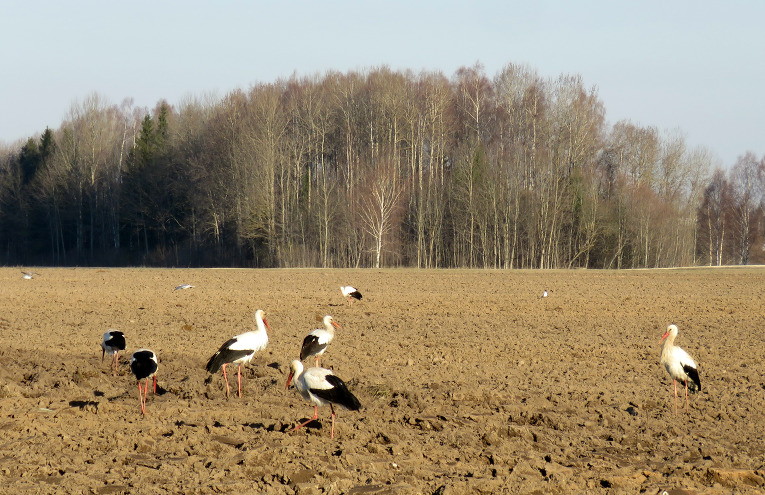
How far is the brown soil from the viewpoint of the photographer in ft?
23.7

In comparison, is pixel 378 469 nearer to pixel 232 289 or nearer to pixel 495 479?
pixel 495 479

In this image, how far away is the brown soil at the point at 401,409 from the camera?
7234 millimetres

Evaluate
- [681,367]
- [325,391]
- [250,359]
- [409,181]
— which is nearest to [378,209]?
[409,181]

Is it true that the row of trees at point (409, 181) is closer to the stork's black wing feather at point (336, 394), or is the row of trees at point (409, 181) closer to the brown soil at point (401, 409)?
the brown soil at point (401, 409)

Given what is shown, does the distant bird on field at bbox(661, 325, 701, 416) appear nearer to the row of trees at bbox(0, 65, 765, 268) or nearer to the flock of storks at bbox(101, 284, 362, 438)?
the flock of storks at bbox(101, 284, 362, 438)

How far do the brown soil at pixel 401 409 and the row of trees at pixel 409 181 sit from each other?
37.7 m

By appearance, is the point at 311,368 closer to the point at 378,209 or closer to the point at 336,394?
the point at 336,394

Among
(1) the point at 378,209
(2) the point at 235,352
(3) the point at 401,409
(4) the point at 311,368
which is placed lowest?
(3) the point at 401,409

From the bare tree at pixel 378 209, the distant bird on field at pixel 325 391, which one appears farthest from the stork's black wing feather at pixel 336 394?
the bare tree at pixel 378 209

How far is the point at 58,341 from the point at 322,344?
20.5ft

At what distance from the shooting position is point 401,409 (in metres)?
9.89

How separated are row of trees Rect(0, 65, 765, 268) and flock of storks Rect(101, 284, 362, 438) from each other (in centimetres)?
4215

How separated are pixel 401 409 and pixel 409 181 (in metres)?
51.9

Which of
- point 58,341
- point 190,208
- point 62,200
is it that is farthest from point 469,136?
point 58,341
